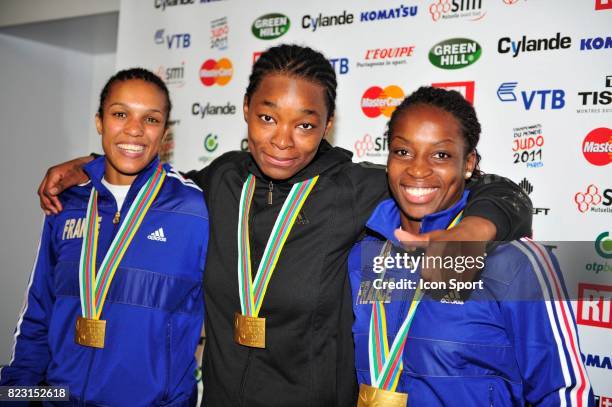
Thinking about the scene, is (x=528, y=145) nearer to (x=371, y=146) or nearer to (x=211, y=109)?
(x=371, y=146)

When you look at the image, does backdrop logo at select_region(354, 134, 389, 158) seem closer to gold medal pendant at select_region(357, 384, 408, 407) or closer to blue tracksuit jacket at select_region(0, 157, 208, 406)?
blue tracksuit jacket at select_region(0, 157, 208, 406)

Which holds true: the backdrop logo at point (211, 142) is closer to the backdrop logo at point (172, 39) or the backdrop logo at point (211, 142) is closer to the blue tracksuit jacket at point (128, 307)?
the backdrop logo at point (172, 39)

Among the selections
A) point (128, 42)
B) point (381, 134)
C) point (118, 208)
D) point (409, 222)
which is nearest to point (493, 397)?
point (409, 222)

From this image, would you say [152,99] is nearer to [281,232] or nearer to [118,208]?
[118,208]

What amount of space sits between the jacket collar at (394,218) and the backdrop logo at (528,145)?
1375 millimetres

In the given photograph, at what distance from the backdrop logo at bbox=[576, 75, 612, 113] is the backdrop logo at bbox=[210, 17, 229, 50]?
242cm

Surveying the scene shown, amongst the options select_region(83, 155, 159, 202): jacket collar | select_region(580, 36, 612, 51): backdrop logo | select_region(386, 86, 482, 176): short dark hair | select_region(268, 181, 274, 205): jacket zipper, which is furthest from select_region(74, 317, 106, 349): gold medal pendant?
select_region(580, 36, 612, 51): backdrop logo

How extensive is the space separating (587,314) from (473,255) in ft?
5.55

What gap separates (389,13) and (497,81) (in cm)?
81

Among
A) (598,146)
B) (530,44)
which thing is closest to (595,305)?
Answer: (598,146)

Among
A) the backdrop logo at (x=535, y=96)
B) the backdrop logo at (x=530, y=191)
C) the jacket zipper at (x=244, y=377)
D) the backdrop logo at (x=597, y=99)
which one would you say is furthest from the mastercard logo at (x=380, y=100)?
the jacket zipper at (x=244, y=377)

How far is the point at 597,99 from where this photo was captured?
8.92 ft

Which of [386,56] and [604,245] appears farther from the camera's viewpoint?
[386,56]

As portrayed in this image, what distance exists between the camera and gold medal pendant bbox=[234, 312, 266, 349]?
1.78 m
